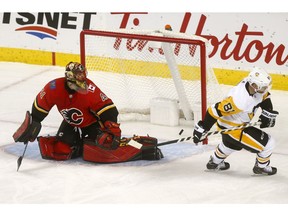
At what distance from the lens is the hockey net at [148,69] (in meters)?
6.40

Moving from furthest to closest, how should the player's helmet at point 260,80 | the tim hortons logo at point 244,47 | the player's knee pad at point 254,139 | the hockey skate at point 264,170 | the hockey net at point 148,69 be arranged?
1. the tim hortons logo at point 244,47
2. the hockey net at point 148,69
3. the hockey skate at point 264,170
4. the player's knee pad at point 254,139
5. the player's helmet at point 260,80

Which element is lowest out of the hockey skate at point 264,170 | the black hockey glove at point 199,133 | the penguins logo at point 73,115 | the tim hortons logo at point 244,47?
the hockey skate at point 264,170

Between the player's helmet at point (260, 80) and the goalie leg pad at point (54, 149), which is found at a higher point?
the player's helmet at point (260, 80)

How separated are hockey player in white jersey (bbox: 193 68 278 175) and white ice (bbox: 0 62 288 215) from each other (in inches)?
6.3

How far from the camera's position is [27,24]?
861 centimetres

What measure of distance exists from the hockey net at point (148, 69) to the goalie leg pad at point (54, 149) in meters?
0.94

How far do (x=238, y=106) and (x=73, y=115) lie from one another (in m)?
1.06

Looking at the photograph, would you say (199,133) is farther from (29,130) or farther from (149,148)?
(29,130)

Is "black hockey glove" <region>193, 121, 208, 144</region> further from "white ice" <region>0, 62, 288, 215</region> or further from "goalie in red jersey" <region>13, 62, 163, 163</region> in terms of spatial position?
"goalie in red jersey" <region>13, 62, 163, 163</region>

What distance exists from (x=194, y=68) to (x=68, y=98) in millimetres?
1023

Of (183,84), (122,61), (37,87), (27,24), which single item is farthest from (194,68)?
(27,24)

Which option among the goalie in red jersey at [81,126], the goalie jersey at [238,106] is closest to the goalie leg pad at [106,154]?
the goalie in red jersey at [81,126]

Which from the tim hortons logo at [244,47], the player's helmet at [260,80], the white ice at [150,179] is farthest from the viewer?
the tim hortons logo at [244,47]

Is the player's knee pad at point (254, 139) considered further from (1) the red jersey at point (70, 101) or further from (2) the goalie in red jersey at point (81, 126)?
(1) the red jersey at point (70, 101)
